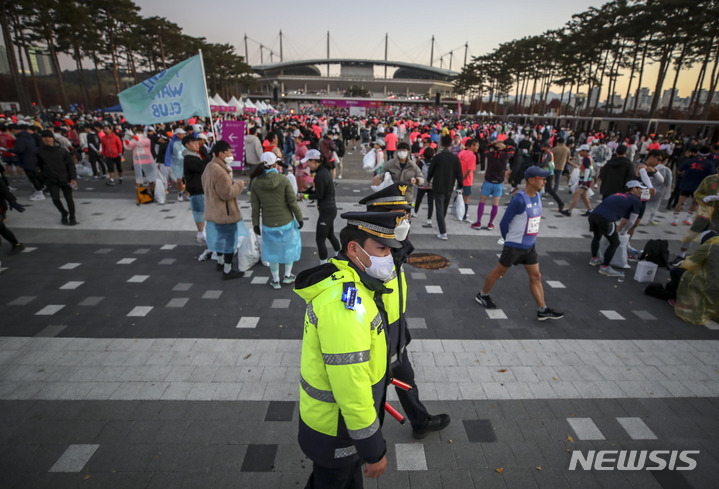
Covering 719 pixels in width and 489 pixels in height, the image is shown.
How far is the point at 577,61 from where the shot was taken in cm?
4397

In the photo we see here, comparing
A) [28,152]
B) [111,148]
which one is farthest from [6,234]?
[111,148]

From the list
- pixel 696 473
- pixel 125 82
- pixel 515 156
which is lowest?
pixel 696 473

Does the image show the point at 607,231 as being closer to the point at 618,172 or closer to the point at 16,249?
the point at 618,172

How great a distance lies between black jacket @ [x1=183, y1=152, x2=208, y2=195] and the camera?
6371mm

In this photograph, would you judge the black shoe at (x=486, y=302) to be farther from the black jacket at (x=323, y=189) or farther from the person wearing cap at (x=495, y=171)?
the person wearing cap at (x=495, y=171)

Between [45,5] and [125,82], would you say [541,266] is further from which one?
[125,82]

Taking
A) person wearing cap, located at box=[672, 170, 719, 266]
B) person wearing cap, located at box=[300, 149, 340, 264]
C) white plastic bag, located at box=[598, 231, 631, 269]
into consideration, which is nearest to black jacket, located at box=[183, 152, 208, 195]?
person wearing cap, located at box=[300, 149, 340, 264]

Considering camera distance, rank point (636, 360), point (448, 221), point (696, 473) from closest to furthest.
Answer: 1. point (696, 473)
2. point (636, 360)
3. point (448, 221)

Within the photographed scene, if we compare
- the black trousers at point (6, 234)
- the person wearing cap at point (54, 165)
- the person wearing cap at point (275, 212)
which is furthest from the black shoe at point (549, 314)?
the person wearing cap at point (54, 165)

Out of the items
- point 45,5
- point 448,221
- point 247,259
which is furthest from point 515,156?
point 45,5

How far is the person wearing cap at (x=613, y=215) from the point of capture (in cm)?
585

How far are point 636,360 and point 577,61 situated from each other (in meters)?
51.8

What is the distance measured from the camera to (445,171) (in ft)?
24.8

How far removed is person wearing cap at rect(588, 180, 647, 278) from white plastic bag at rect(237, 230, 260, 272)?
5809mm
